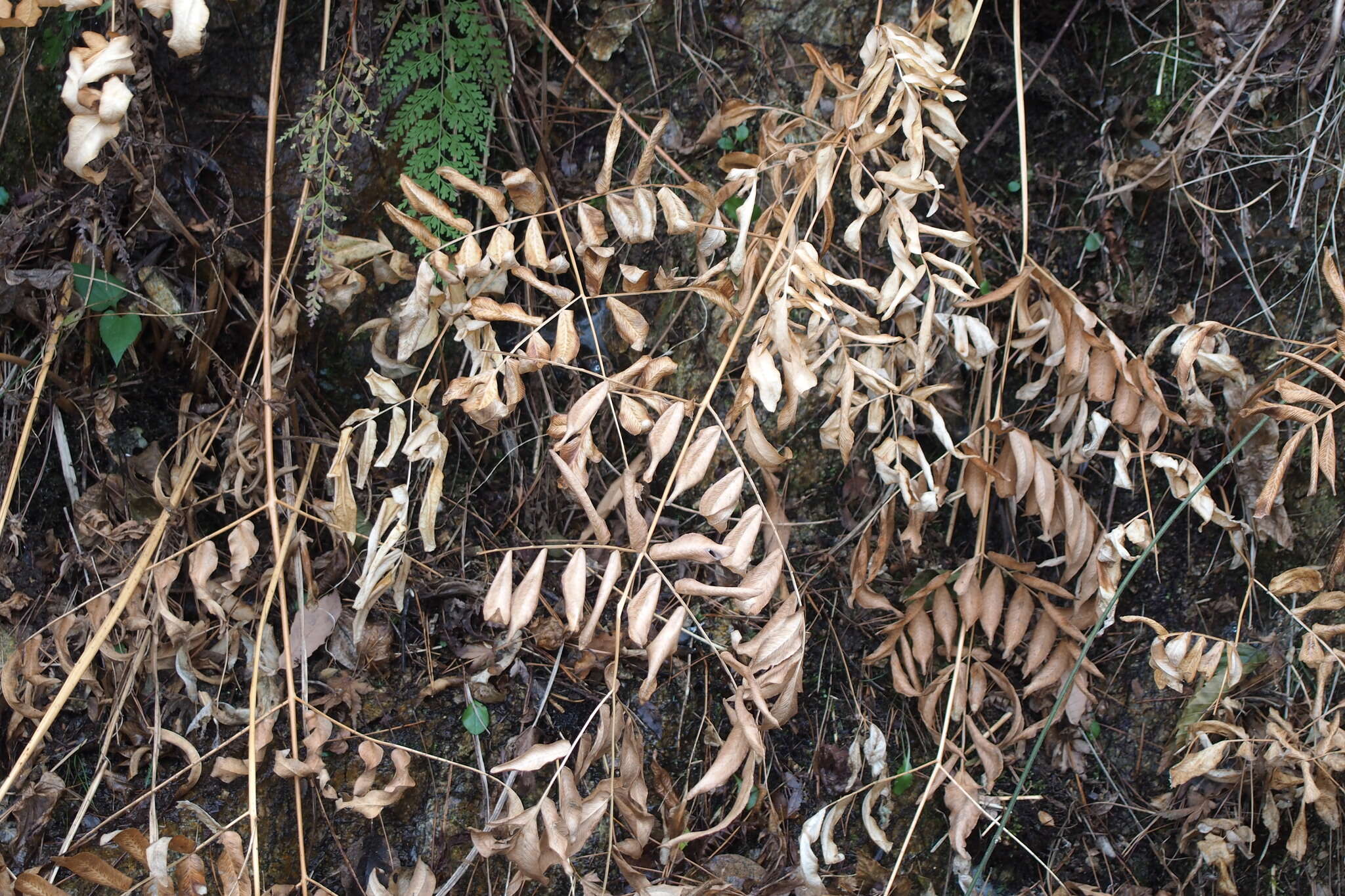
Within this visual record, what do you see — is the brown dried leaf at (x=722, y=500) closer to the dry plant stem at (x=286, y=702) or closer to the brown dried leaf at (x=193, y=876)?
the dry plant stem at (x=286, y=702)

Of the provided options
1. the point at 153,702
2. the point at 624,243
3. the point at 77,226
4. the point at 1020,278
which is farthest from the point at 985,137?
the point at 153,702

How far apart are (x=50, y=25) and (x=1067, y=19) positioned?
6.56 feet

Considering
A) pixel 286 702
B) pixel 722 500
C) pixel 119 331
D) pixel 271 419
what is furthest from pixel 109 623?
pixel 722 500

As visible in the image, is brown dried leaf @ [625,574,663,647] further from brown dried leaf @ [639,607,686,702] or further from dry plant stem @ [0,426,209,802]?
dry plant stem @ [0,426,209,802]

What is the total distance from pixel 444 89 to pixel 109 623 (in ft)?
3.50

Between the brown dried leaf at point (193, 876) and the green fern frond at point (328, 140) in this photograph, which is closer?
the brown dried leaf at point (193, 876)

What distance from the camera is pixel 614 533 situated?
183cm

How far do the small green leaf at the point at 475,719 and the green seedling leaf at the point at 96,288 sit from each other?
97 cm

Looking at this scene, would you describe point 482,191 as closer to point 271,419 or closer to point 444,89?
point 444,89

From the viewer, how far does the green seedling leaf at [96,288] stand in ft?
5.54

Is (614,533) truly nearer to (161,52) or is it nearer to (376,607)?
(376,607)

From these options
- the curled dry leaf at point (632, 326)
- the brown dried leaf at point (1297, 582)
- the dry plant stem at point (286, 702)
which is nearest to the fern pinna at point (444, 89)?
the curled dry leaf at point (632, 326)

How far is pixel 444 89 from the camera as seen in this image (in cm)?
175

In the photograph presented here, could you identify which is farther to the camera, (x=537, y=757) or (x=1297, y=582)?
(x=1297, y=582)
